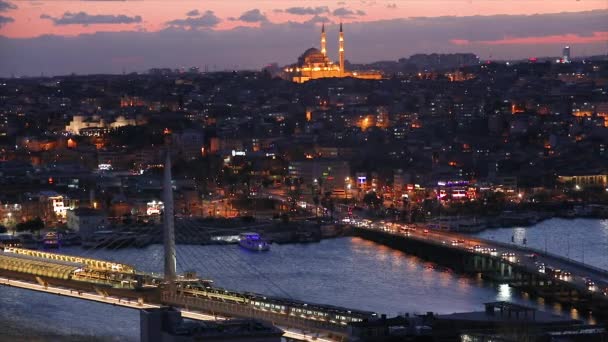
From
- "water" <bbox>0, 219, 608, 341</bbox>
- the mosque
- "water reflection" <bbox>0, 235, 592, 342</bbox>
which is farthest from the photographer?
the mosque

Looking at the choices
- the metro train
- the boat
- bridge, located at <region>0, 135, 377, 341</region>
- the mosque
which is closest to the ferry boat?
the boat

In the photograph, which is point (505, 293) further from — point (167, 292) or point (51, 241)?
point (51, 241)

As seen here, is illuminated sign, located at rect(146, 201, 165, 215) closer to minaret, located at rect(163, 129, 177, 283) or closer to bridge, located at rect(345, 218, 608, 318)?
bridge, located at rect(345, 218, 608, 318)

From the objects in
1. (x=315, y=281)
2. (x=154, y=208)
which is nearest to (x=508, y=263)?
(x=315, y=281)

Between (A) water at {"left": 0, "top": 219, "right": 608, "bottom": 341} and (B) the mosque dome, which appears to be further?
(B) the mosque dome

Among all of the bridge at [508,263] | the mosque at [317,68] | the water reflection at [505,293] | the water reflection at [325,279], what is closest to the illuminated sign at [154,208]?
the bridge at [508,263]

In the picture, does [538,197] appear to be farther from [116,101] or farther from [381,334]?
[116,101]
